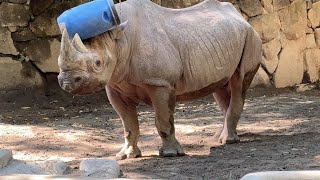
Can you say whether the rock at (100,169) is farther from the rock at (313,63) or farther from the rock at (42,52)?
the rock at (313,63)

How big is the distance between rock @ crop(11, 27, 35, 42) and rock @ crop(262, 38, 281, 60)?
11.6ft

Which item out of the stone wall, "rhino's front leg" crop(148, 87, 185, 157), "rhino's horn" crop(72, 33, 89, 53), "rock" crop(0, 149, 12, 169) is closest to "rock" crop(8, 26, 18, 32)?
the stone wall

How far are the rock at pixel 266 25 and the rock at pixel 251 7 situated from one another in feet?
0.27

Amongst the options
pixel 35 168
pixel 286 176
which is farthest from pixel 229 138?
pixel 286 176

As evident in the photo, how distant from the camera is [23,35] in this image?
30.9 feet

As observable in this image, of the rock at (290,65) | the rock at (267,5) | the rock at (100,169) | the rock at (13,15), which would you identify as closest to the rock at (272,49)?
the rock at (290,65)

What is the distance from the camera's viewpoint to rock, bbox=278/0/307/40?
10.5m

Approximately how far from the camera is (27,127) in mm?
7371

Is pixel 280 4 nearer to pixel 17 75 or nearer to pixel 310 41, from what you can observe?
pixel 310 41

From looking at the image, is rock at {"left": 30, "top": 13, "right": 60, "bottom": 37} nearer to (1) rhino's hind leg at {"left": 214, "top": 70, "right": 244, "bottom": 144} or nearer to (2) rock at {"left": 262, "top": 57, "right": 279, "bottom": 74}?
(2) rock at {"left": 262, "top": 57, "right": 279, "bottom": 74}

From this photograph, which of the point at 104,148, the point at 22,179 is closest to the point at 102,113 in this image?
the point at 104,148

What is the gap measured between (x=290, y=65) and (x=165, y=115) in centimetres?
570

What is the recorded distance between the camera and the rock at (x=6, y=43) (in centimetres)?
934

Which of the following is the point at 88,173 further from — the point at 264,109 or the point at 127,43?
the point at 264,109
